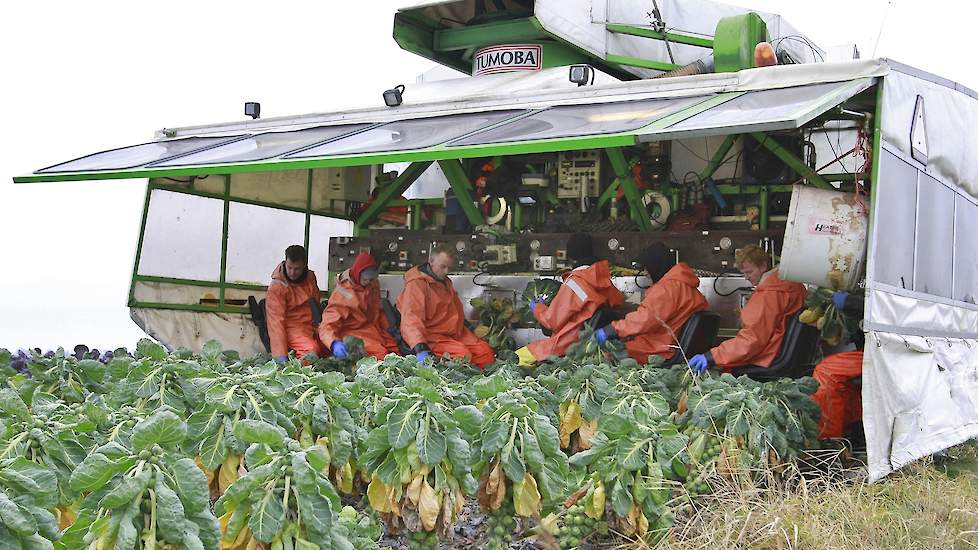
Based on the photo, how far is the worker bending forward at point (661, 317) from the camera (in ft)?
25.9

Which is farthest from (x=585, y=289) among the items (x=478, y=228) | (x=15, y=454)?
(x=15, y=454)

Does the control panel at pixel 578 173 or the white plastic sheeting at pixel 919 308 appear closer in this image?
the white plastic sheeting at pixel 919 308

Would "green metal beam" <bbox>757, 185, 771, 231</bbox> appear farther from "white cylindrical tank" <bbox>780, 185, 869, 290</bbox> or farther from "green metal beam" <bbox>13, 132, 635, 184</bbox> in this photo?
"green metal beam" <bbox>13, 132, 635, 184</bbox>

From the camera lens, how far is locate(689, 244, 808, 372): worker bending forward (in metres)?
7.33

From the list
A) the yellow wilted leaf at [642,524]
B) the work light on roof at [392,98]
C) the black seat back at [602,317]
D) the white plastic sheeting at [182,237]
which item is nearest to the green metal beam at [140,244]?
the white plastic sheeting at [182,237]

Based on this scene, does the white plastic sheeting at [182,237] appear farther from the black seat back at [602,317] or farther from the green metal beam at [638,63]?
the black seat back at [602,317]

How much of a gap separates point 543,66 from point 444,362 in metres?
3.48

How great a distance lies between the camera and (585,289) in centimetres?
834

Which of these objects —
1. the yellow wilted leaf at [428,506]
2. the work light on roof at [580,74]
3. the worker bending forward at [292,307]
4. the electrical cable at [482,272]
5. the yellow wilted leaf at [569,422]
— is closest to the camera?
the yellow wilted leaf at [428,506]

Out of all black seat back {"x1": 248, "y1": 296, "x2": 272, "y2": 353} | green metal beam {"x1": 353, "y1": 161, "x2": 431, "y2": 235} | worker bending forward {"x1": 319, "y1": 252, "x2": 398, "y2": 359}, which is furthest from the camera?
green metal beam {"x1": 353, "y1": 161, "x2": 431, "y2": 235}

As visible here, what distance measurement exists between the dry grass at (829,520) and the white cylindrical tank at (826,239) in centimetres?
144

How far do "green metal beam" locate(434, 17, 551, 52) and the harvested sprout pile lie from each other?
4.23 m

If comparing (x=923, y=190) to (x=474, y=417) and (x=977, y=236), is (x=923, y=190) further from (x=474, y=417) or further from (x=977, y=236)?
(x=474, y=417)

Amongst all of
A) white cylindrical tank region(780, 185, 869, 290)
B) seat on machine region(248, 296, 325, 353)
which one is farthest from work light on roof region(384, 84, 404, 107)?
white cylindrical tank region(780, 185, 869, 290)
